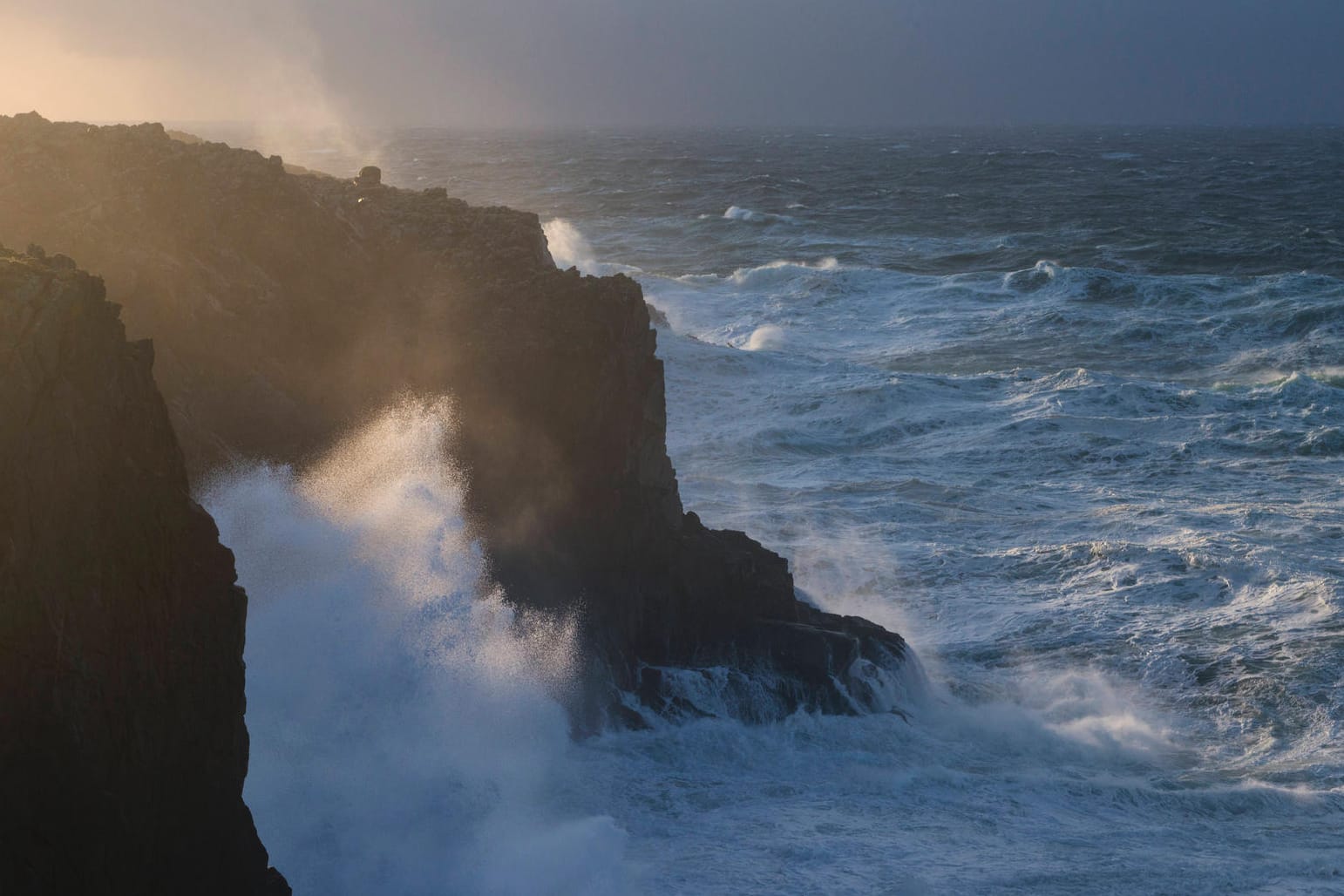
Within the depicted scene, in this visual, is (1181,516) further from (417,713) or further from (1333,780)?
(417,713)

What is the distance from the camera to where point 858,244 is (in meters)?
61.1

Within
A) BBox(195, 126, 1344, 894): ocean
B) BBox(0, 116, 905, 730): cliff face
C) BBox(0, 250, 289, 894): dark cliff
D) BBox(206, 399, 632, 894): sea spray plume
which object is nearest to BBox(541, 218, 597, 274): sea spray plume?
BBox(195, 126, 1344, 894): ocean

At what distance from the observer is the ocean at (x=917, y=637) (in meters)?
12.4

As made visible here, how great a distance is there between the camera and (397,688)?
43.2 feet

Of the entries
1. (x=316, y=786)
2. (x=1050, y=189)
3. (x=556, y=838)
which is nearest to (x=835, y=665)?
(x=556, y=838)

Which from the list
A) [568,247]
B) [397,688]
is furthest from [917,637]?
[568,247]

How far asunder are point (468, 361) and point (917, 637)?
25.2ft

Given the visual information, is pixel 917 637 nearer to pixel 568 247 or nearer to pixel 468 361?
pixel 468 361

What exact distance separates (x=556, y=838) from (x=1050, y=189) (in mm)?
80975

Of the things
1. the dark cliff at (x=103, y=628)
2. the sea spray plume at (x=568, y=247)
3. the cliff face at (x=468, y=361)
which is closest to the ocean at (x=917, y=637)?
the cliff face at (x=468, y=361)

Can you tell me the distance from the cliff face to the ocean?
67 cm

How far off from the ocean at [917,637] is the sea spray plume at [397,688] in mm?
31

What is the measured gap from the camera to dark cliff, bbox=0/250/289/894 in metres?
7.47

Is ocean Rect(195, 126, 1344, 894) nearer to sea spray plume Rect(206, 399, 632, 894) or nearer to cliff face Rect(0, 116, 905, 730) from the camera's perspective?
sea spray plume Rect(206, 399, 632, 894)
